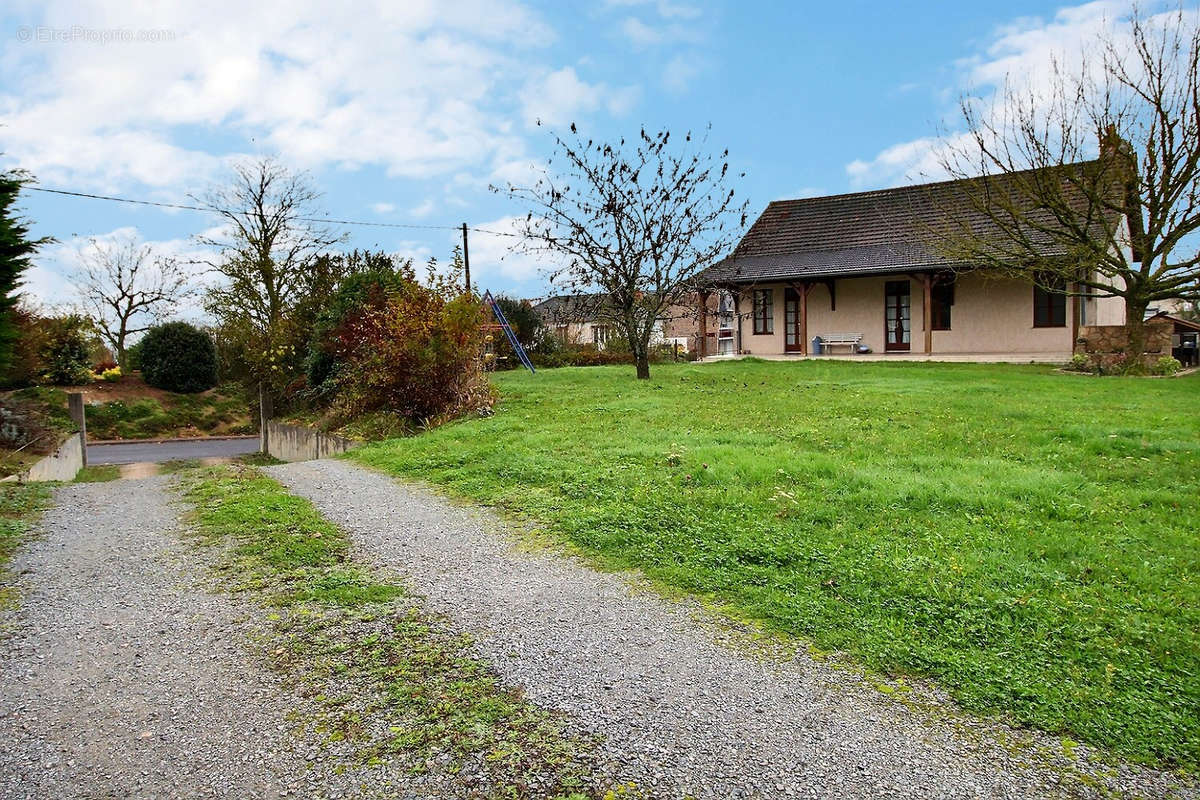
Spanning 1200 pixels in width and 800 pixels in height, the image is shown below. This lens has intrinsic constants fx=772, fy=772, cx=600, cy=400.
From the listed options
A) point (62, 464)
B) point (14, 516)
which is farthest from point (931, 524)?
point (62, 464)

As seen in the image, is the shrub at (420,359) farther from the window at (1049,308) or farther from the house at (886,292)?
the window at (1049,308)

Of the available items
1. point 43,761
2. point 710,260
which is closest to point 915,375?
point 710,260

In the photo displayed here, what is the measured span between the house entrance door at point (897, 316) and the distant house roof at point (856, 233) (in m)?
1.25

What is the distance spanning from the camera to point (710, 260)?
1750 centimetres

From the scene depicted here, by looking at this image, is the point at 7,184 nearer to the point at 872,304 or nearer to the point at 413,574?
the point at 413,574

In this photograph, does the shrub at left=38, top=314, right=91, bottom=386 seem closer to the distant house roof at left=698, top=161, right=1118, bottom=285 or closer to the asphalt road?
the asphalt road

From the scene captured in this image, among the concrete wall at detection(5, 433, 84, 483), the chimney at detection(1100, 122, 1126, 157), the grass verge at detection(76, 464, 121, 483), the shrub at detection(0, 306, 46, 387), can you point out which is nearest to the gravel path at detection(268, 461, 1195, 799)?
the concrete wall at detection(5, 433, 84, 483)

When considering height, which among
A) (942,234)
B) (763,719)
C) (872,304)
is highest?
(942,234)

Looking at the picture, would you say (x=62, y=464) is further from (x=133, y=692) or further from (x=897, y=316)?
(x=897, y=316)

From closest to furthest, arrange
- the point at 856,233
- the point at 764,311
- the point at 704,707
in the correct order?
the point at 704,707 → the point at 856,233 → the point at 764,311

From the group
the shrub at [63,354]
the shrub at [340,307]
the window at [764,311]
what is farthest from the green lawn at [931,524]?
the window at [764,311]

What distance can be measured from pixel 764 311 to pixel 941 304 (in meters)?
6.00

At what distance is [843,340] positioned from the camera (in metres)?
26.5

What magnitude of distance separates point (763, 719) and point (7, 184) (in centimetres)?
1464
